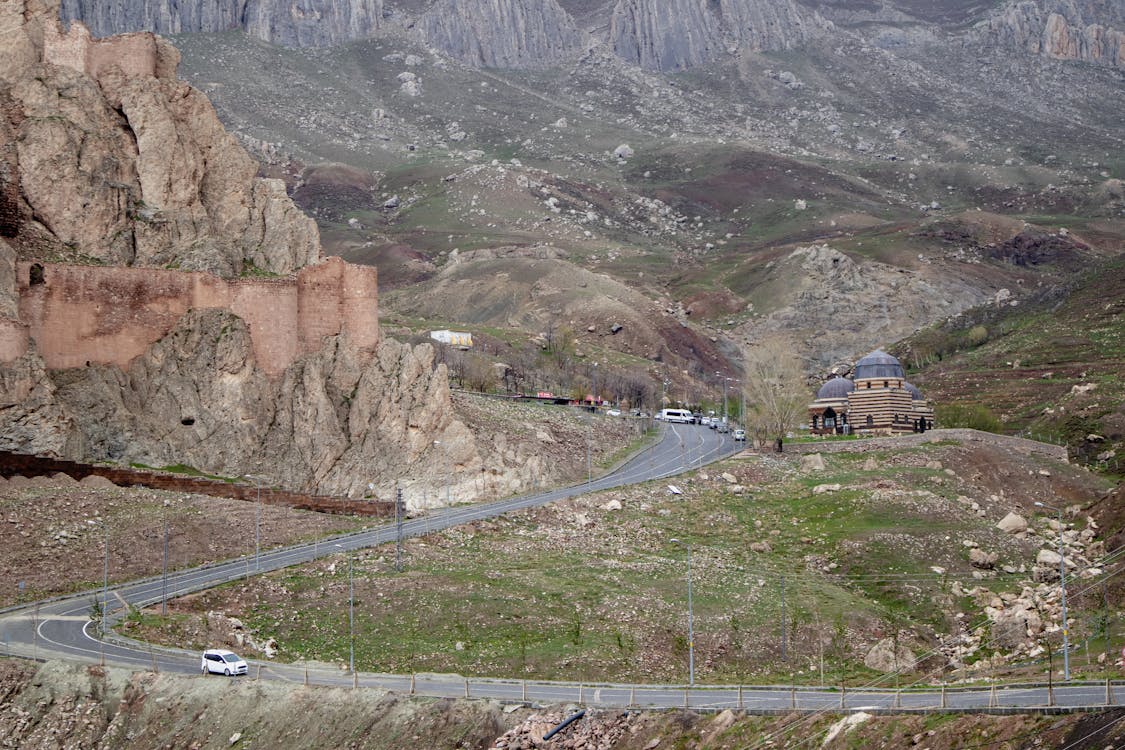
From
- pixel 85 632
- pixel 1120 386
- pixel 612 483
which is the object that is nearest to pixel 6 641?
pixel 85 632

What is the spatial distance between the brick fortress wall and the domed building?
5085 cm

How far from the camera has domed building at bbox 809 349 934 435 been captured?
140 metres

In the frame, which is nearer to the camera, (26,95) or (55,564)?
(55,564)

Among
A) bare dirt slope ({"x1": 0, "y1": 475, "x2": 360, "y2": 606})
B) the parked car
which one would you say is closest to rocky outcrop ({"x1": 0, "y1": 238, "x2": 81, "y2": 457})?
bare dirt slope ({"x1": 0, "y1": 475, "x2": 360, "y2": 606})

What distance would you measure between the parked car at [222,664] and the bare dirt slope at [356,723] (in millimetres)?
1168

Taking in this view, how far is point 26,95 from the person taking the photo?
103 m

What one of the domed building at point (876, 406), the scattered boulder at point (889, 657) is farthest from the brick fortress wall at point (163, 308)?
the domed building at point (876, 406)

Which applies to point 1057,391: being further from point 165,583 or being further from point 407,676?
point 407,676

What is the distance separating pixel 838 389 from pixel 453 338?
189 ft

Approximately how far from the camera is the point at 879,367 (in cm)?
14112

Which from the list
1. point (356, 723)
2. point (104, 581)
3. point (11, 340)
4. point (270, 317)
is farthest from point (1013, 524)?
point (11, 340)

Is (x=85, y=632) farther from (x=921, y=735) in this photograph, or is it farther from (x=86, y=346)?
(x=921, y=735)

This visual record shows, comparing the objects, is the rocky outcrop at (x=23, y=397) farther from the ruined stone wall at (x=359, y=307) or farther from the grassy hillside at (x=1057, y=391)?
the grassy hillside at (x=1057, y=391)

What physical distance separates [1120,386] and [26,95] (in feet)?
346
